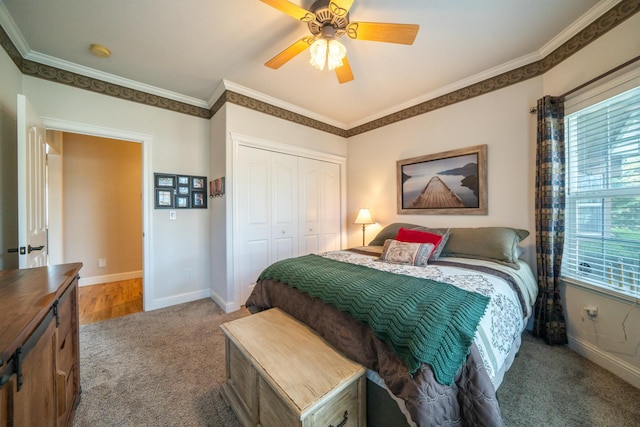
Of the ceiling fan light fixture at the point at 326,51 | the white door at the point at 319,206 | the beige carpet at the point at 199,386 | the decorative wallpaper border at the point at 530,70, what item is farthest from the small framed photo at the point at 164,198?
the decorative wallpaper border at the point at 530,70

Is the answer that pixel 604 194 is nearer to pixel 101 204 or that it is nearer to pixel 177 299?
pixel 177 299

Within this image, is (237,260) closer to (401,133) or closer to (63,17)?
(63,17)

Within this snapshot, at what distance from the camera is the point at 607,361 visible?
1.67 m

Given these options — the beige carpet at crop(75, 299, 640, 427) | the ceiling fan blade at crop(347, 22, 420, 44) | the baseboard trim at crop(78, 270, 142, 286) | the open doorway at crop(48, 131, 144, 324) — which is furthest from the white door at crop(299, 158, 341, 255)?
the baseboard trim at crop(78, 270, 142, 286)

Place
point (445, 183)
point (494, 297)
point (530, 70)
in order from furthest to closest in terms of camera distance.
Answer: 1. point (445, 183)
2. point (530, 70)
3. point (494, 297)

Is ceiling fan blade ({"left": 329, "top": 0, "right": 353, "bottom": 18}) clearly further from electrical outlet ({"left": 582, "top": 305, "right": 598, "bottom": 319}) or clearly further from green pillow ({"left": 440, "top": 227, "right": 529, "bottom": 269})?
electrical outlet ({"left": 582, "top": 305, "right": 598, "bottom": 319})

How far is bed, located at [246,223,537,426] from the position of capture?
0.94 meters

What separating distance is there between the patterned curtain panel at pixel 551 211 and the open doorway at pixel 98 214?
4.36 metres

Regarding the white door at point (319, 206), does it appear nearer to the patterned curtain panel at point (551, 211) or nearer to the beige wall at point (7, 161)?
the patterned curtain panel at point (551, 211)

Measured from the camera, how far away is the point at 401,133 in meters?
3.22

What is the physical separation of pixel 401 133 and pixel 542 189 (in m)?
1.70

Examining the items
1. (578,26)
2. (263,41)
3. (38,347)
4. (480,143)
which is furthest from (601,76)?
(38,347)

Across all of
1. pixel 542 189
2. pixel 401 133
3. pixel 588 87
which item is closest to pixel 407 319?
pixel 542 189

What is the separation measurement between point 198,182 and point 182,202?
0.32 meters
